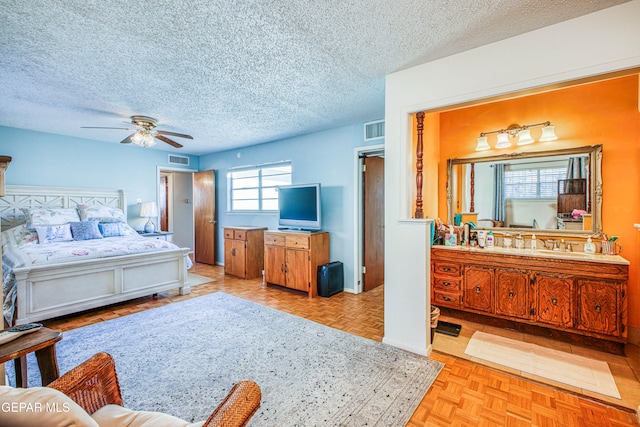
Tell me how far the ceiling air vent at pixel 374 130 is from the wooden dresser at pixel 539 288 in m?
1.71

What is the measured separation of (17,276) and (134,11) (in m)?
2.81

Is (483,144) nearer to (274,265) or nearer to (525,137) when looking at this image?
(525,137)

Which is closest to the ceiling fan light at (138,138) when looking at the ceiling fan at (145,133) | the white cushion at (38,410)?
the ceiling fan at (145,133)

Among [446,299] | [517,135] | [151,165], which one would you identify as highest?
[151,165]

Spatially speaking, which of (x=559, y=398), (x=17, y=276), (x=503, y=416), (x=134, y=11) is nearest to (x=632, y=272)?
(x=559, y=398)

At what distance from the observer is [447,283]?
3.10 metres

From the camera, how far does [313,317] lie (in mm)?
3225

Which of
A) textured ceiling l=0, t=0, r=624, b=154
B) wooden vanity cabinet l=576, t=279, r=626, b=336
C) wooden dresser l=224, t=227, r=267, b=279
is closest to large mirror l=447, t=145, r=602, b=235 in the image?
wooden vanity cabinet l=576, t=279, r=626, b=336

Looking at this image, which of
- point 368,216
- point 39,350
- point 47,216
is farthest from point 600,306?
point 47,216

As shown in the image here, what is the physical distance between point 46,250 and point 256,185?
3.15 meters

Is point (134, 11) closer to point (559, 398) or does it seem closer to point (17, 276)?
point (17, 276)

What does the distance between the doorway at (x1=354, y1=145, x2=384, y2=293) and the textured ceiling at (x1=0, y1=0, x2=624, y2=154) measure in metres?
0.79

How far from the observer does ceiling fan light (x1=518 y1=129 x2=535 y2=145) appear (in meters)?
3.04

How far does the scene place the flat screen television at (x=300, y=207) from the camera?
13.9 ft
